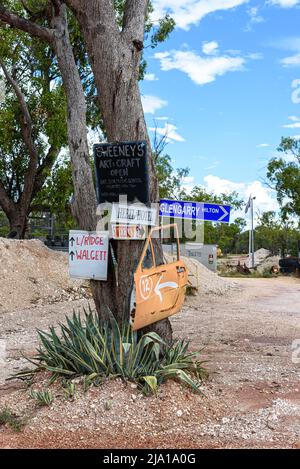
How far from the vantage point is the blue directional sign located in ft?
20.4

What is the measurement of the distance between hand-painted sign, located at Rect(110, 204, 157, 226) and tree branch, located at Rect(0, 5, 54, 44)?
2483 millimetres

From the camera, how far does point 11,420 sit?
4.95 metres

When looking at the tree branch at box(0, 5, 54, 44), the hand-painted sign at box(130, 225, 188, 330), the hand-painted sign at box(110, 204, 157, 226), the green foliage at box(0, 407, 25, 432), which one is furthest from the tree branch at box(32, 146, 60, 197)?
the green foliage at box(0, 407, 25, 432)

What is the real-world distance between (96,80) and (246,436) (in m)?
4.05

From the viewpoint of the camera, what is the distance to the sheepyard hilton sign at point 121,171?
5.93m

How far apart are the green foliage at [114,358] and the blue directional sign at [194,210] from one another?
1379 millimetres

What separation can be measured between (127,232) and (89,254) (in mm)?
538

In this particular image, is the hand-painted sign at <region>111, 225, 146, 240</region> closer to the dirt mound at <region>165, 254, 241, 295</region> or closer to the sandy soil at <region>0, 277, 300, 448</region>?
the sandy soil at <region>0, 277, 300, 448</region>

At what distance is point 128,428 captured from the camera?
4785 millimetres

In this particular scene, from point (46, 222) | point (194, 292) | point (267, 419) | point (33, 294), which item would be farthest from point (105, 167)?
point (46, 222)

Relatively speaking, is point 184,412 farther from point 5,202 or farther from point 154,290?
point 5,202

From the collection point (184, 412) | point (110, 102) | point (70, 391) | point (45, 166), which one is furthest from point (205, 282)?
point (70, 391)

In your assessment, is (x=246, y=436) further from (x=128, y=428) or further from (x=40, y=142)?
(x=40, y=142)
